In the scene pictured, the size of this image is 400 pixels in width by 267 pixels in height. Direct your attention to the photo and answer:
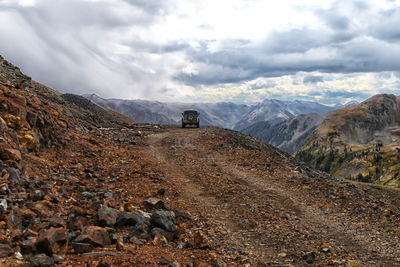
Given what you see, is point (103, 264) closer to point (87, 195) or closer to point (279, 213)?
point (87, 195)

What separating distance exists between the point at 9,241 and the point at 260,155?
19.9 metres

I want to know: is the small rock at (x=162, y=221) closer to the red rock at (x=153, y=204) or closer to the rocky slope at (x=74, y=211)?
the rocky slope at (x=74, y=211)

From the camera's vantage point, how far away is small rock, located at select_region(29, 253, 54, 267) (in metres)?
5.70

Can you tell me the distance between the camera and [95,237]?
7.31 metres

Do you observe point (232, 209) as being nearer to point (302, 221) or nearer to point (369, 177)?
point (302, 221)

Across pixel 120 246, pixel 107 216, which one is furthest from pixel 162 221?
pixel 120 246

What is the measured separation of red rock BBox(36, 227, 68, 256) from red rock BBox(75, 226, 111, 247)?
53cm

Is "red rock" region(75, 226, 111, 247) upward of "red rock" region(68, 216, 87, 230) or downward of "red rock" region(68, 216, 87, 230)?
downward

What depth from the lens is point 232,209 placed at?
477 inches

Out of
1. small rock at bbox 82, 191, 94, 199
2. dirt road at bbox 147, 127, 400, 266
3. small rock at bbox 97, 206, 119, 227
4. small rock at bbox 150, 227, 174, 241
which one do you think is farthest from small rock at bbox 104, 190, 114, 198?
dirt road at bbox 147, 127, 400, 266

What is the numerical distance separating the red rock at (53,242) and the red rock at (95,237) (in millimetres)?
525

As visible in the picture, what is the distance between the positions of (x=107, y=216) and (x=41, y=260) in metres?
2.79

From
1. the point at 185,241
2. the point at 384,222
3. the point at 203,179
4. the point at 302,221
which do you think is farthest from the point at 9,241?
the point at 384,222

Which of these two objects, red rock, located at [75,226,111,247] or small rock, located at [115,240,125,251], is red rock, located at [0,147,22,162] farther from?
small rock, located at [115,240,125,251]
